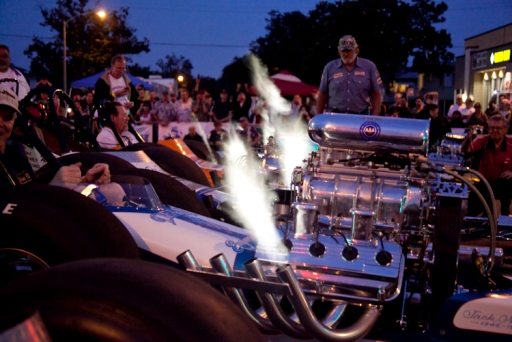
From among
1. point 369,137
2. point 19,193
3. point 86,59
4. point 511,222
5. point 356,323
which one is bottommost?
point 356,323

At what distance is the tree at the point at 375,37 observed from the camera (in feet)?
132

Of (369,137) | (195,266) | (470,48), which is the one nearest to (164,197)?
(369,137)

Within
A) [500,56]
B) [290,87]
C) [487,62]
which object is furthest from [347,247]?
[487,62]

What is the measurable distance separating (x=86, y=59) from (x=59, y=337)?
35523mm

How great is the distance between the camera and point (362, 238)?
3.12 meters

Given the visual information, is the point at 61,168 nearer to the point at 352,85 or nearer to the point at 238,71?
the point at 352,85

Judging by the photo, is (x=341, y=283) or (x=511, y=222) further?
(x=511, y=222)

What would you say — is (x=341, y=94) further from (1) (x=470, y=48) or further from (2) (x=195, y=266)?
(1) (x=470, y=48)

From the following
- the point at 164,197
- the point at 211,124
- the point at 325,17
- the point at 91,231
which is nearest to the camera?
the point at 91,231

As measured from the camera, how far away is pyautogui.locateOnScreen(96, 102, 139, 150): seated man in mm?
6633

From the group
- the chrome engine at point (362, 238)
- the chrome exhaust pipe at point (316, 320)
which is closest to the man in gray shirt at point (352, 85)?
the chrome engine at point (362, 238)

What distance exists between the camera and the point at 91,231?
2506 mm

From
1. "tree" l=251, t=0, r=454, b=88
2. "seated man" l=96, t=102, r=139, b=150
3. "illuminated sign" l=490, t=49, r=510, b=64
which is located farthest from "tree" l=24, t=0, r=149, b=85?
"seated man" l=96, t=102, r=139, b=150

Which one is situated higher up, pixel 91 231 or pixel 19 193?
pixel 19 193
